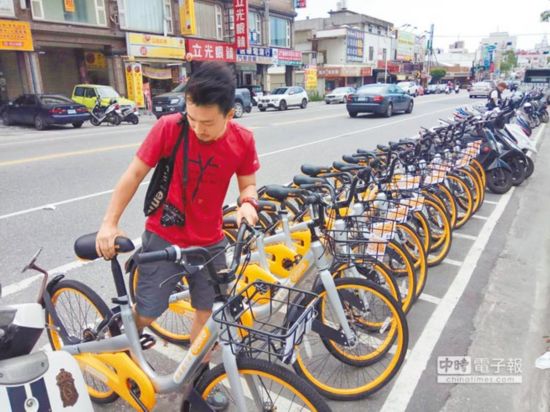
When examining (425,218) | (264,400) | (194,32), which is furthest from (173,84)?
A: (264,400)

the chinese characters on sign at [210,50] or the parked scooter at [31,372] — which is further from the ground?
the chinese characters on sign at [210,50]

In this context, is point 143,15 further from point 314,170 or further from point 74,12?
point 314,170

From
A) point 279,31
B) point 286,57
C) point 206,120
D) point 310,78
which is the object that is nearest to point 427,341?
point 206,120

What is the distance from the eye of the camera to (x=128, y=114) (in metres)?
18.5

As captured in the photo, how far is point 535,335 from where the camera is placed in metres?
3.44

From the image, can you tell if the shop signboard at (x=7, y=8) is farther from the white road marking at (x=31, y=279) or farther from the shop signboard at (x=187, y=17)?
the white road marking at (x=31, y=279)

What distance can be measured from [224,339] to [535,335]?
2747mm

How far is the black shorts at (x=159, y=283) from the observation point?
7.56 feet

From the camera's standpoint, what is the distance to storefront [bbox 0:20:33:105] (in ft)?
60.3

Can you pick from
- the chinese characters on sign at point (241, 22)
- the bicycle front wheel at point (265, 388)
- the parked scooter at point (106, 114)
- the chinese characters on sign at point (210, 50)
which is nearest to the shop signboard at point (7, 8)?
the parked scooter at point (106, 114)

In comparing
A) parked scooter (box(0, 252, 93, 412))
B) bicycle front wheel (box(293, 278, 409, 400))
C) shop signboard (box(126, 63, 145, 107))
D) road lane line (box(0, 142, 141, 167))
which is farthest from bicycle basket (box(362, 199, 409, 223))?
shop signboard (box(126, 63, 145, 107))

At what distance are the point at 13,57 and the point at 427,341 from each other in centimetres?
2378

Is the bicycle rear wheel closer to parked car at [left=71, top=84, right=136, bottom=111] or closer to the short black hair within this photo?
the short black hair

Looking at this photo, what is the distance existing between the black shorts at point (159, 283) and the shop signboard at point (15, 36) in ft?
66.1
